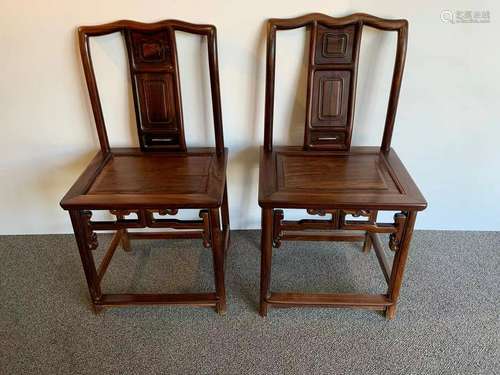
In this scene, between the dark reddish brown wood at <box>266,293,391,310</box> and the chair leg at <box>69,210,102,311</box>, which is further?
the dark reddish brown wood at <box>266,293,391,310</box>

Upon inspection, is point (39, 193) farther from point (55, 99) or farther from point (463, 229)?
point (463, 229)

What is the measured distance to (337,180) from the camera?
1.39m

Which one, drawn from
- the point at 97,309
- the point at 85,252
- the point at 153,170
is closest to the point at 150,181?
the point at 153,170

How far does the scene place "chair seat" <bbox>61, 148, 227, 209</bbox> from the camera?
1.29 m

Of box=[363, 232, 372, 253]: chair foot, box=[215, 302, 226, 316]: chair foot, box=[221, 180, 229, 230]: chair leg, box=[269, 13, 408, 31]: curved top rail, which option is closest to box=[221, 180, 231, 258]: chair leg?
box=[221, 180, 229, 230]: chair leg

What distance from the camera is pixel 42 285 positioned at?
5.64ft

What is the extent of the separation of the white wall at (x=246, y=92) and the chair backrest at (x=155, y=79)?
0.19 ft

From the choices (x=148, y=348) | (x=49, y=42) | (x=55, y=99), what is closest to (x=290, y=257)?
(x=148, y=348)

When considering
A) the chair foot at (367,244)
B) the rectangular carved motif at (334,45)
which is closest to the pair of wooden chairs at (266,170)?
the rectangular carved motif at (334,45)

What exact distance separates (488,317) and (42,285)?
6.13 feet

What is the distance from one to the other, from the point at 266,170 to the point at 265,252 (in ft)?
0.98

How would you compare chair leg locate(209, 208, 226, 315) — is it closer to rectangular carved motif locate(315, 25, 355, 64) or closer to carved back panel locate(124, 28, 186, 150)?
carved back panel locate(124, 28, 186, 150)

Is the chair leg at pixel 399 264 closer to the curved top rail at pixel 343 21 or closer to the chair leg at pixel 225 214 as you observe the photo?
the curved top rail at pixel 343 21

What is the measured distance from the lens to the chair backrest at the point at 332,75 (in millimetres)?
1388
